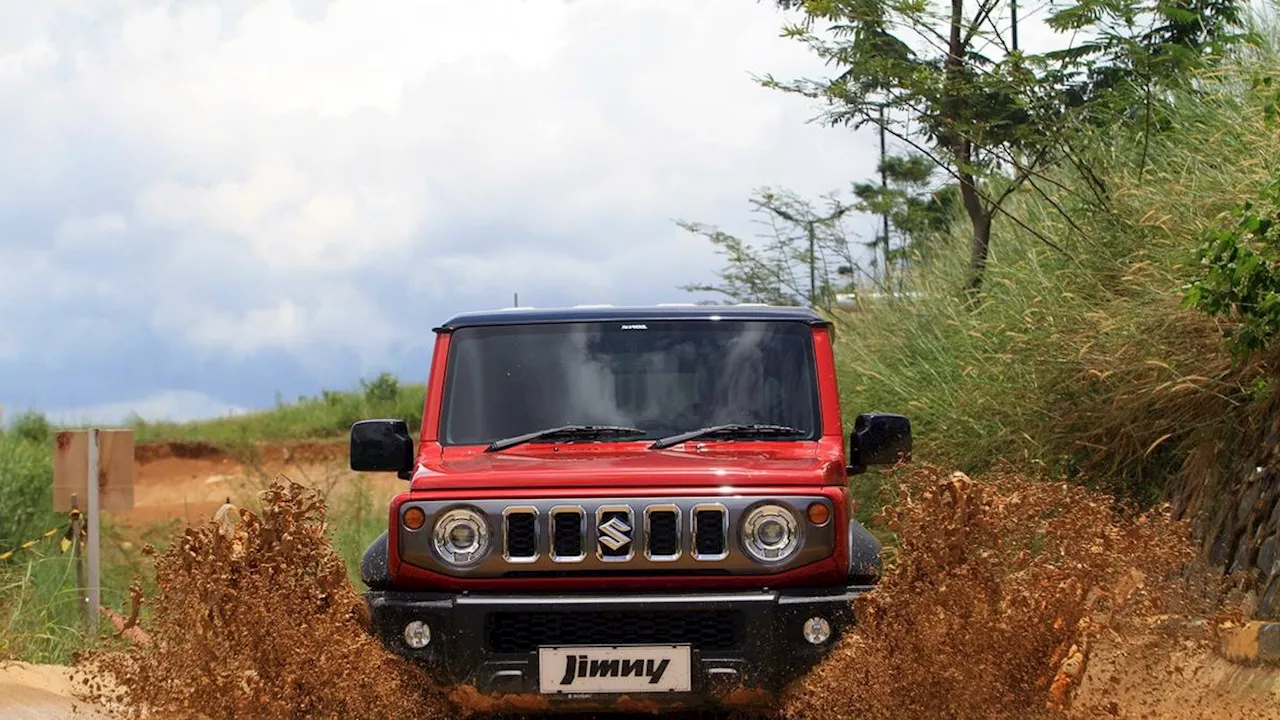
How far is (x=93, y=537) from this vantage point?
13.5 metres

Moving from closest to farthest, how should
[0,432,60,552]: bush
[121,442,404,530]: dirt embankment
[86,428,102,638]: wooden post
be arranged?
[86,428,102,638]: wooden post → [0,432,60,552]: bush → [121,442,404,530]: dirt embankment

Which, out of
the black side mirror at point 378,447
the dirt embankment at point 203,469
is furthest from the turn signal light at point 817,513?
the dirt embankment at point 203,469

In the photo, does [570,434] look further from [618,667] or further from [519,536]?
[618,667]

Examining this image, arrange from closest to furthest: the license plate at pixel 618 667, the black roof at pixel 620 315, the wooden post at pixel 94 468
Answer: the license plate at pixel 618 667, the black roof at pixel 620 315, the wooden post at pixel 94 468

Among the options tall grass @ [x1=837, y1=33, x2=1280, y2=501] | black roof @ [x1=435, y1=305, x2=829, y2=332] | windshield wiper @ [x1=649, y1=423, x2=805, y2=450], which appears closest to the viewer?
windshield wiper @ [x1=649, y1=423, x2=805, y2=450]

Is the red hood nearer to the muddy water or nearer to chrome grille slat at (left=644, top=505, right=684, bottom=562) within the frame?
chrome grille slat at (left=644, top=505, right=684, bottom=562)

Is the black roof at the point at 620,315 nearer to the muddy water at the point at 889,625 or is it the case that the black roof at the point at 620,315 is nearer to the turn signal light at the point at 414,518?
the muddy water at the point at 889,625

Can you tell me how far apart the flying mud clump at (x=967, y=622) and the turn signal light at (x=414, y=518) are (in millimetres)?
1594

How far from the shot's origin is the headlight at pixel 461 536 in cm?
630

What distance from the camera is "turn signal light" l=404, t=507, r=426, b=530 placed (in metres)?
6.34

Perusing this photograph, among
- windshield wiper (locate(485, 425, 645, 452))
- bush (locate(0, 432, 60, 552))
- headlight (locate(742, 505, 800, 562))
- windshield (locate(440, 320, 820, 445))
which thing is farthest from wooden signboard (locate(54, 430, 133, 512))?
Result: headlight (locate(742, 505, 800, 562))

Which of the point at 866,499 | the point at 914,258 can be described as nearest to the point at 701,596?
the point at 866,499

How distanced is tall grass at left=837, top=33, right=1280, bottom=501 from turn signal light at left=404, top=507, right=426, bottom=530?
18.9 feet

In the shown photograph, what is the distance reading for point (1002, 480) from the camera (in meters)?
7.55
